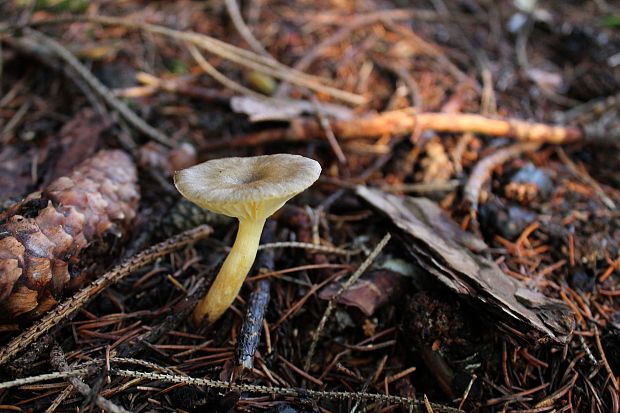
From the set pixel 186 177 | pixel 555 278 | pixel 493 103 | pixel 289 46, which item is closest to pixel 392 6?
pixel 289 46

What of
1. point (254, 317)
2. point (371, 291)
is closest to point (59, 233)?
point (254, 317)

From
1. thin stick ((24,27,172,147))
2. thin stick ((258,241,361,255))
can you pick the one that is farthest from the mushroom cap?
thin stick ((24,27,172,147))

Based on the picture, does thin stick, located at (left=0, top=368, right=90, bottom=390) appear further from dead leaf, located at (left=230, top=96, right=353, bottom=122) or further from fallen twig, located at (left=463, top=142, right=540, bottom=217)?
fallen twig, located at (left=463, top=142, right=540, bottom=217)

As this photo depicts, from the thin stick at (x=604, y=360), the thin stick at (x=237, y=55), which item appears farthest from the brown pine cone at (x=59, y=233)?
the thin stick at (x=604, y=360)

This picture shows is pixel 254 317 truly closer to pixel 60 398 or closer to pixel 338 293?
pixel 338 293

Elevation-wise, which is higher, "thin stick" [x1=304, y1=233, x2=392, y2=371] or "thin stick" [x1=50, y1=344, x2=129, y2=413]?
"thin stick" [x1=50, y1=344, x2=129, y2=413]

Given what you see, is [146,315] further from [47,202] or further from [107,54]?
[107,54]
